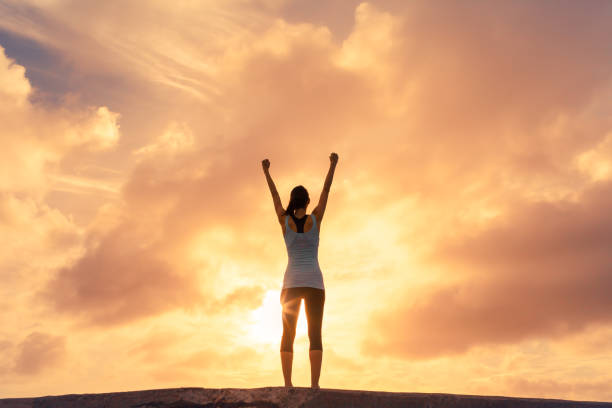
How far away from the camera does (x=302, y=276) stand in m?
8.32

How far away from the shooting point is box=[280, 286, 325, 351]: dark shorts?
326 inches

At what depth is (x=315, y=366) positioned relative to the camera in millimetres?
8078

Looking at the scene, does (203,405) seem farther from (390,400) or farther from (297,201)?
(297,201)

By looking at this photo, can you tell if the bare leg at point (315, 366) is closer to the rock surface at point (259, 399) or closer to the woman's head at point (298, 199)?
the rock surface at point (259, 399)

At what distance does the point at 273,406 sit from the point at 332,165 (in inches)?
142

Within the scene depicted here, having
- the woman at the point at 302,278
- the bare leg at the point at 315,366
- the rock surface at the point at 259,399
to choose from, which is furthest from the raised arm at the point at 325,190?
the rock surface at the point at 259,399

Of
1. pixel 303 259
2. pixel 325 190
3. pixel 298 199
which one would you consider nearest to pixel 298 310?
pixel 303 259

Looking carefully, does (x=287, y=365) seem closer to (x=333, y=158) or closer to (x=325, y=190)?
(x=325, y=190)

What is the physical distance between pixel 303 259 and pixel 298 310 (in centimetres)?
63

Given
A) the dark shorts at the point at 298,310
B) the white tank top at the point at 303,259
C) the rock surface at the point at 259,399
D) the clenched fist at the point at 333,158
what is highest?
the clenched fist at the point at 333,158

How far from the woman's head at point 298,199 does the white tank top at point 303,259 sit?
0.53ft

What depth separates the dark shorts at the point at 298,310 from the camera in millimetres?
8281

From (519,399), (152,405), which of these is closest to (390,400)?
(519,399)

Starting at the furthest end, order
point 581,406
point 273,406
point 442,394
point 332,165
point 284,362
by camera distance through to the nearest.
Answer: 1. point 332,165
2. point 284,362
3. point 581,406
4. point 442,394
5. point 273,406
